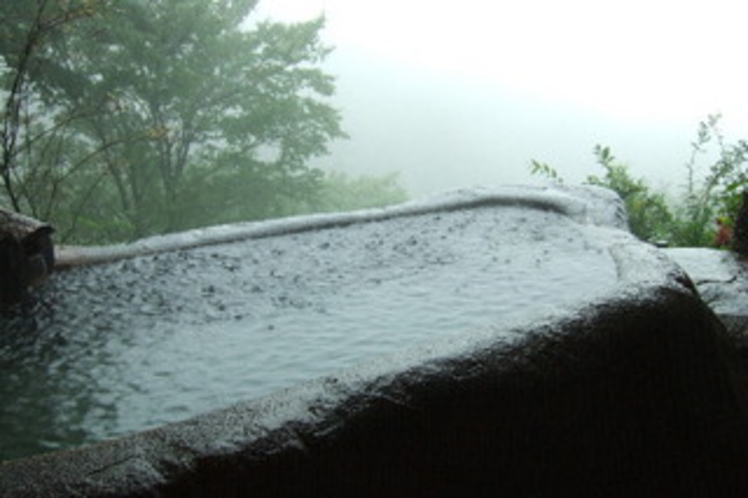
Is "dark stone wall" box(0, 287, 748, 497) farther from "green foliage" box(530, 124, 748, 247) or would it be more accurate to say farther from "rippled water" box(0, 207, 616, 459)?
"green foliage" box(530, 124, 748, 247)

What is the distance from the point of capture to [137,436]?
6.36 ft

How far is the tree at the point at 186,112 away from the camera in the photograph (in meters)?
10.4

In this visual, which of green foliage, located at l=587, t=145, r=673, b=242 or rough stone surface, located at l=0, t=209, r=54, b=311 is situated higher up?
green foliage, located at l=587, t=145, r=673, b=242

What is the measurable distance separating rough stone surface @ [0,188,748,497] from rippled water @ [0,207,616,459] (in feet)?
1.02

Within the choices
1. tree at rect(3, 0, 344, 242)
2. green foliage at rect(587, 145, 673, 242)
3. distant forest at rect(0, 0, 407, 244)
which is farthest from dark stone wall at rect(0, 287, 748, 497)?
tree at rect(3, 0, 344, 242)

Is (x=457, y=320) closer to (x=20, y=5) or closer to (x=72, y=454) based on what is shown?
(x=72, y=454)

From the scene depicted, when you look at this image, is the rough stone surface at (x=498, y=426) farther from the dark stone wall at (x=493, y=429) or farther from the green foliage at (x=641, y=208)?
the green foliage at (x=641, y=208)

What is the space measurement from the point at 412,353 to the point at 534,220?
3.73 meters

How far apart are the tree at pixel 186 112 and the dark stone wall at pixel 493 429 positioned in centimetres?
898

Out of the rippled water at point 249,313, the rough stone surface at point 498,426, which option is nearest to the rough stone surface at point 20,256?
the rippled water at point 249,313

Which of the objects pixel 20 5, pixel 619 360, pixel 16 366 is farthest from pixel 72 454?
pixel 20 5

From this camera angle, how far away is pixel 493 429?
7.61ft

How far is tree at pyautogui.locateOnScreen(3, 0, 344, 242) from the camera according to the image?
10352 millimetres

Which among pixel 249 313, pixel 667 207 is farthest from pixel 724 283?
pixel 667 207
